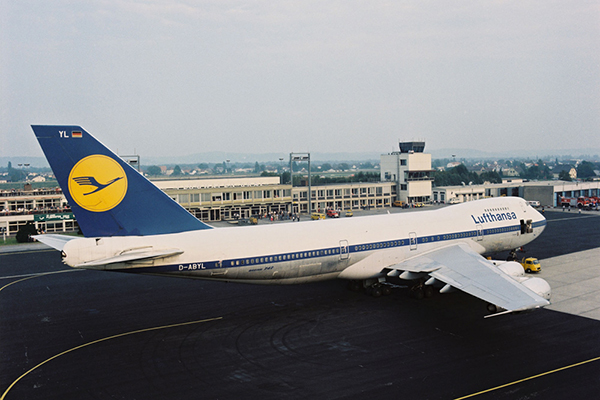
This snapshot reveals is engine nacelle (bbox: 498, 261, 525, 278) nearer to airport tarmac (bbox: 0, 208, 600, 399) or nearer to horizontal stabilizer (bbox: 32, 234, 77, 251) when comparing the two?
airport tarmac (bbox: 0, 208, 600, 399)

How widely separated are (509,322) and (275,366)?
14.3 metres

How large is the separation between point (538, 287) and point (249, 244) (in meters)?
16.8

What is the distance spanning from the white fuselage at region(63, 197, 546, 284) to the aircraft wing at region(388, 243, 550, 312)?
1276 mm

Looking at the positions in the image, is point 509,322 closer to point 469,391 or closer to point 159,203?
point 469,391

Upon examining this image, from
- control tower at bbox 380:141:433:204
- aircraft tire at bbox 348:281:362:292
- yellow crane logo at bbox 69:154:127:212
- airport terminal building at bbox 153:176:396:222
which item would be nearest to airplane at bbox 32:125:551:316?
yellow crane logo at bbox 69:154:127:212

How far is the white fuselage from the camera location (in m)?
25.3

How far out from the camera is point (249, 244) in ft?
90.2

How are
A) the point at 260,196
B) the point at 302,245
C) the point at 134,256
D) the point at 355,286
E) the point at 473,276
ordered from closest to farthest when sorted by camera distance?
the point at 134,256, the point at 473,276, the point at 302,245, the point at 355,286, the point at 260,196

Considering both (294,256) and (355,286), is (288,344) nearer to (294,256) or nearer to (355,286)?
(294,256)

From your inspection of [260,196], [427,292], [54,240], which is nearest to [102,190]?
[54,240]

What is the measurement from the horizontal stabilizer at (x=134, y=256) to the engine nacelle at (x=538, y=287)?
19.8 m

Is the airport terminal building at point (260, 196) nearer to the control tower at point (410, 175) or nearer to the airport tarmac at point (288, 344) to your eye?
the control tower at point (410, 175)

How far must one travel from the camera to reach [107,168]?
80.5ft

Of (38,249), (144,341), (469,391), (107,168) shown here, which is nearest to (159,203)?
(107,168)
